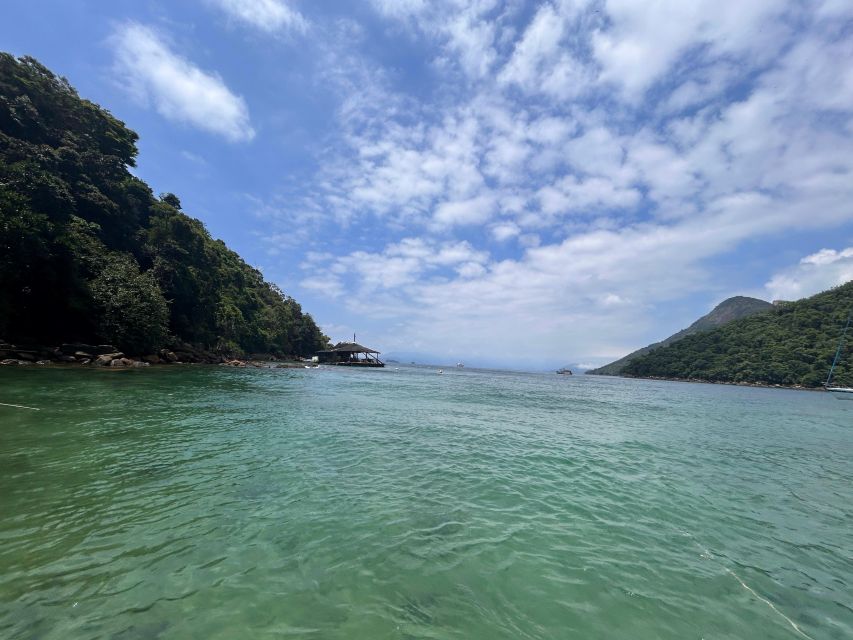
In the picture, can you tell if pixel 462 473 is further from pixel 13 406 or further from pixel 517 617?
pixel 13 406

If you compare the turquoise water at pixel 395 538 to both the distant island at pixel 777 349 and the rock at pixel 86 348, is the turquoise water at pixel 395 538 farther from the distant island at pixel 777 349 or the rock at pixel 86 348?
the distant island at pixel 777 349

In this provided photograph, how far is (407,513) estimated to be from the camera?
6.56 m

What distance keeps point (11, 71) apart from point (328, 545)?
54045mm


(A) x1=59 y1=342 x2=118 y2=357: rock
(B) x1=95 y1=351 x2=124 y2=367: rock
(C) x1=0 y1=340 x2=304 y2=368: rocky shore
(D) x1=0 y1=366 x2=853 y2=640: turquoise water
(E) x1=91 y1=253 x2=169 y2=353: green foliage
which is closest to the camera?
(D) x1=0 y1=366 x2=853 y2=640: turquoise water

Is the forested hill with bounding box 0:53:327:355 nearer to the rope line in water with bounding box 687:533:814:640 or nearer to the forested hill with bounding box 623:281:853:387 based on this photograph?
the rope line in water with bounding box 687:533:814:640

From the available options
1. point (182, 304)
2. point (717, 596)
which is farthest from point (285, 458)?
point (182, 304)

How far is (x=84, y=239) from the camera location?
30.8 metres

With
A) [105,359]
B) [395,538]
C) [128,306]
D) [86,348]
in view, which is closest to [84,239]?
[128,306]

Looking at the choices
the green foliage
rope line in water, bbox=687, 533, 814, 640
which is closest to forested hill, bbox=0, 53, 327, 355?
the green foliage

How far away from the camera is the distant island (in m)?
81.2

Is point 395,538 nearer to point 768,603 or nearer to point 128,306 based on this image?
point 768,603

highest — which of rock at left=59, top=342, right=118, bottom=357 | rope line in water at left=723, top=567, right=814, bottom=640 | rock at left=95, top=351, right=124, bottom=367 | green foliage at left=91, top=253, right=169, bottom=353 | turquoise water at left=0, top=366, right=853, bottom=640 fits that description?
A: green foliage at left=91, top=253, right=169, bottom=353

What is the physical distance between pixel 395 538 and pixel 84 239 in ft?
131

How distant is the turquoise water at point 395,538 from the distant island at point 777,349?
9978 cm
